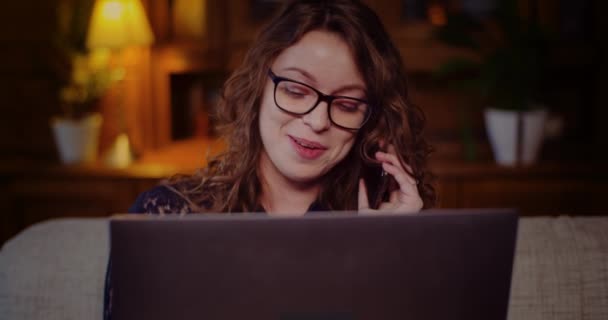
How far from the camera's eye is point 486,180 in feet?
8.62

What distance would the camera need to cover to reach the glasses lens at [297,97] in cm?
112

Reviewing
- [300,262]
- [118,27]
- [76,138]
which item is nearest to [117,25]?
[118,27]

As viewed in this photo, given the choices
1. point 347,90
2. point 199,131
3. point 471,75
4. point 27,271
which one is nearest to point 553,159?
point 471,75

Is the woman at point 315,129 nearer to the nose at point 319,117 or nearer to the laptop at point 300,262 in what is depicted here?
the nose at point 319,117

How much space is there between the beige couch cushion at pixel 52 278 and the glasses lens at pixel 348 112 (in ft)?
1.94

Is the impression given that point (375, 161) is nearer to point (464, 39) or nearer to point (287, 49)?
point (287, 49)

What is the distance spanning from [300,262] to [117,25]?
7.04ft

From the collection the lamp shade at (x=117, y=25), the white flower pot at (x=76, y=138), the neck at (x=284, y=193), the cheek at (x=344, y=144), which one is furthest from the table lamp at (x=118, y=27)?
the cheek at (x=344, y=144)

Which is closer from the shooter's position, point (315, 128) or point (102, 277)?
point (315, 128)

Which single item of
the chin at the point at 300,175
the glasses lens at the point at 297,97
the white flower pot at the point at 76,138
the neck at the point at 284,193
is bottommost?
the white flower pot at the point at 76,138

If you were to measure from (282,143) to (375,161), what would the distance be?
18 cm

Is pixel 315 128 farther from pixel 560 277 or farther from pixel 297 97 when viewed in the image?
pixel 560 277

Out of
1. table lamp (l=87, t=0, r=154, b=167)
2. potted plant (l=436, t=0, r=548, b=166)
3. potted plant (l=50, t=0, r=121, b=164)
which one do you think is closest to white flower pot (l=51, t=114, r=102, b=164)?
potted plant (l=50, t=0, r=121, b=164)

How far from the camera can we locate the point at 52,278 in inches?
51.4
